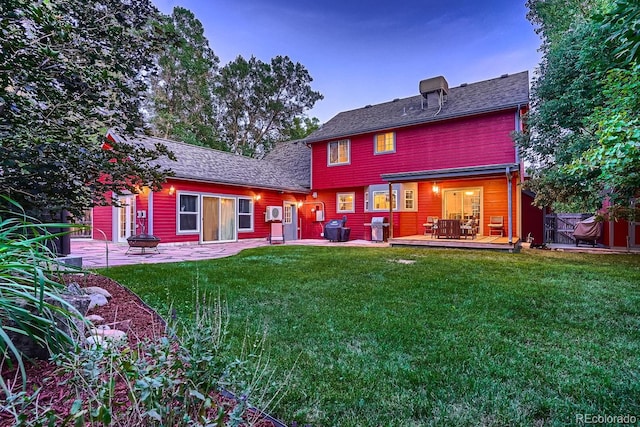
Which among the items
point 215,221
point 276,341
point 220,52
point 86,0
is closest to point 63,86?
point 86,0

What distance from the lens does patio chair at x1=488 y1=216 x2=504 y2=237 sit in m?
11.9

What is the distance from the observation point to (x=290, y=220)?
15.2m

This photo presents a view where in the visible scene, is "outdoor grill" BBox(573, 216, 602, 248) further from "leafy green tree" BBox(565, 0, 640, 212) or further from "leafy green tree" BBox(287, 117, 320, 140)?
"leafy green tree" BBox(287, 117, 320, 140)

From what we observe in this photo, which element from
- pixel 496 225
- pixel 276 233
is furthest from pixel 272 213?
pixel 496 225

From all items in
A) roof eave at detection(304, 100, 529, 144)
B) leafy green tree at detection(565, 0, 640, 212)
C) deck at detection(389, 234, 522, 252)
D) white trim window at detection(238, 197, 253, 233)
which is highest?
roof eave at detection(304, 100, 529, 144)

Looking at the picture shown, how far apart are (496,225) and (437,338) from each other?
1071 cm

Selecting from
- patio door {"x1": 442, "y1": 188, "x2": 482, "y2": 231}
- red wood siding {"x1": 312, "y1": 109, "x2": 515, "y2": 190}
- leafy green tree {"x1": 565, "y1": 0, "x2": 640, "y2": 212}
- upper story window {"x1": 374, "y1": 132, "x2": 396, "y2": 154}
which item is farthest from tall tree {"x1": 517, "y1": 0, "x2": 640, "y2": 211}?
upper story window {"x1": 374, "y1": 132, "x2": 396, "y2": 154}

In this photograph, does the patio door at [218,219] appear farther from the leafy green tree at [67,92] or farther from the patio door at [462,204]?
the leafy green tree at [67,92]

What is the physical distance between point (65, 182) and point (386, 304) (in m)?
3.49

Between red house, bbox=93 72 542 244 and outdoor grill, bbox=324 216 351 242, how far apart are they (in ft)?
3.42

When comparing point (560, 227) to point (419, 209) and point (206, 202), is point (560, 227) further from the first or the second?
point (206, 202)

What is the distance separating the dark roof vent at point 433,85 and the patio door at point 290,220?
7.70 m

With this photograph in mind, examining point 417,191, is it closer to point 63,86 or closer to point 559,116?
point 559,116

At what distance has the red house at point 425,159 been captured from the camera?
433 inches
